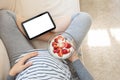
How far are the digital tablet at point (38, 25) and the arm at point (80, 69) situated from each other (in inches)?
9.1

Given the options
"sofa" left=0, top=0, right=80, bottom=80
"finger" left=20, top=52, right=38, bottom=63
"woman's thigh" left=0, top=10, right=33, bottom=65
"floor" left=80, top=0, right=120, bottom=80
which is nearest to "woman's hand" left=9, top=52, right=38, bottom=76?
"finger" left=20, top=52, right=38, bottom=63

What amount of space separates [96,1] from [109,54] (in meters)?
0.61

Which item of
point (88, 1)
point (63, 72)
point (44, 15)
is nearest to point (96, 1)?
point (88, 1)

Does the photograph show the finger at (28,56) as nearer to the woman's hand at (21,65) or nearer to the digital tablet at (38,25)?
the woman's hand at (21,65)

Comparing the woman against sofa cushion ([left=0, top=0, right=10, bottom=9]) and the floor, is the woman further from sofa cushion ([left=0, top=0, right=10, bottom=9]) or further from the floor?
the floor

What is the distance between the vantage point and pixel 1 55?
988 mm

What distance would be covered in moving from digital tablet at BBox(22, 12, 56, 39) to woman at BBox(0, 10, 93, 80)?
0.05 meters

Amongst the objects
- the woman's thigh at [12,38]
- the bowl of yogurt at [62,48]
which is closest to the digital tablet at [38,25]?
the woman's thigh at [12,38]

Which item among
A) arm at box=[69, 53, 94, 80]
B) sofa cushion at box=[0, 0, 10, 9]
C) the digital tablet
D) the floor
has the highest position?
sofa cushion at box=[0, 0, 10, 9]

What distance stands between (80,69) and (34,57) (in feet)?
0.75

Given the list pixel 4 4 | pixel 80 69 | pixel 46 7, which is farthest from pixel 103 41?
pixel 4 4

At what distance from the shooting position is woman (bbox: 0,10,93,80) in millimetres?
903

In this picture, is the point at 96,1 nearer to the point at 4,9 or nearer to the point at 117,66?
the point at 117,66

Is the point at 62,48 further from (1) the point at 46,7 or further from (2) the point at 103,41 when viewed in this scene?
(2) the point at 103,41
